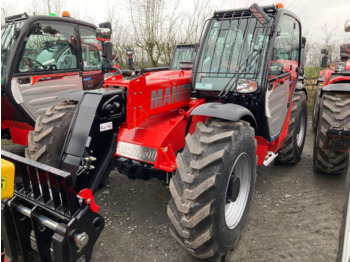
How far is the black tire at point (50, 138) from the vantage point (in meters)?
2.73

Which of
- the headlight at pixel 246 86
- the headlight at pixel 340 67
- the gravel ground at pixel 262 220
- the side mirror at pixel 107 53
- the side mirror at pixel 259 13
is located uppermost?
the side mirror at pixel 259 13

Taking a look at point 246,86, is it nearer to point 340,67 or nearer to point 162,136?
point 162,136

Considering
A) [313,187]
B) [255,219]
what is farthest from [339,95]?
[255,219]

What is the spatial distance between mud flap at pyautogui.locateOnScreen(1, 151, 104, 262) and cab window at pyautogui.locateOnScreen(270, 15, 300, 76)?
8.00 ft

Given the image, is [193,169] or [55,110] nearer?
[193,169]

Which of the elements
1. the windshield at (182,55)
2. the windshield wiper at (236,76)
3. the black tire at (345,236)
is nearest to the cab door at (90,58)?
the windshield wiper at (236,76)

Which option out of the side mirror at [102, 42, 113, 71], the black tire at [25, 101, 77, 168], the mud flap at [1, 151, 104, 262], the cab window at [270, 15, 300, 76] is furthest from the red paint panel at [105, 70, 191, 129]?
the cab window at [270, 15, 300, 76]

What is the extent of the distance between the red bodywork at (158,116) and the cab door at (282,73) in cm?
39

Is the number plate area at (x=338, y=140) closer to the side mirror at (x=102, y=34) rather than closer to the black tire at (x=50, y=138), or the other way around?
the side mirror at (x=102, y=34)

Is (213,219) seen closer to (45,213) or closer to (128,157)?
(128,157)

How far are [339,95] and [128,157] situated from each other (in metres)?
3.07

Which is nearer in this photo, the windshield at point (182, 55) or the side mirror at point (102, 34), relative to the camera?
the side mirror at point (102, 34)

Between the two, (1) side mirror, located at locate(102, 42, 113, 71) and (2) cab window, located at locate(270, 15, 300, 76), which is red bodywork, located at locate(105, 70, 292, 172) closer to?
(1) side mirror, located at locate(102, 42, 113, 71)

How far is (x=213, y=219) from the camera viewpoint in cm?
225
